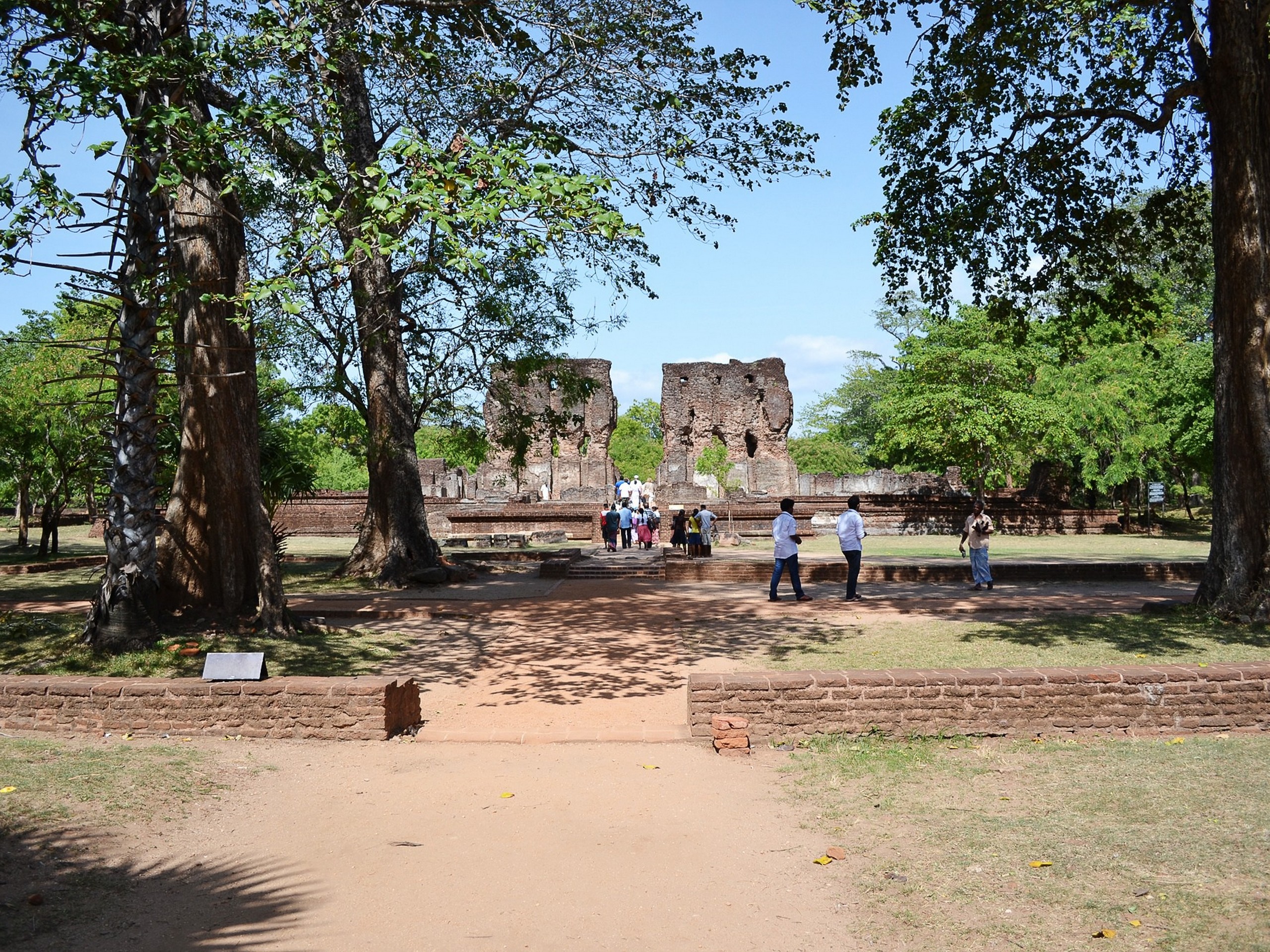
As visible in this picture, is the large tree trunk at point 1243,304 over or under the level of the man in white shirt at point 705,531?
over

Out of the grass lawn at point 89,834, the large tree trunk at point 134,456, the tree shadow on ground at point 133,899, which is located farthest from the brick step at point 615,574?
the tree shadow on ground at point 133,899

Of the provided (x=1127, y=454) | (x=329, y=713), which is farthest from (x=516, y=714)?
(x=1127, y=454)

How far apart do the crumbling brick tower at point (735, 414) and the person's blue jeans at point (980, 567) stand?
24.1 m

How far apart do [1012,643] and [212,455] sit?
305 inches

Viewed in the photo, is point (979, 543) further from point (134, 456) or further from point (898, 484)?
point (898, 484)

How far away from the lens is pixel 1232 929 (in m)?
3.40

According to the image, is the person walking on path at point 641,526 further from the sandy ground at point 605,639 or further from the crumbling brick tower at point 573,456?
the crumbling brick tower at point 573,456

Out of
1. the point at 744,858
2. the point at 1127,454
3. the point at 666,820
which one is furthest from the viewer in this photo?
the point at 1127,454

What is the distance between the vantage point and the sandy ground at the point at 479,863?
3602 millimetres

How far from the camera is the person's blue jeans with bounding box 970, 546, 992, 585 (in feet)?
44.6

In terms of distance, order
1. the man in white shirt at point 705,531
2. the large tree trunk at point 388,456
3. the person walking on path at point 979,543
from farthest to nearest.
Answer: the man in white shirt at point 705,531 → the large tree trunk at point 388,456 → the person walking on path at point 979,543

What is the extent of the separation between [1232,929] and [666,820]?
2373mm

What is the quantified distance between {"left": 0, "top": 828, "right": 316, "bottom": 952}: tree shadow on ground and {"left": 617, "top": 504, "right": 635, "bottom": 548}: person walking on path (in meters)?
19.9

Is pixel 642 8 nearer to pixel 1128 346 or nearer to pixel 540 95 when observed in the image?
pixel 540 95
